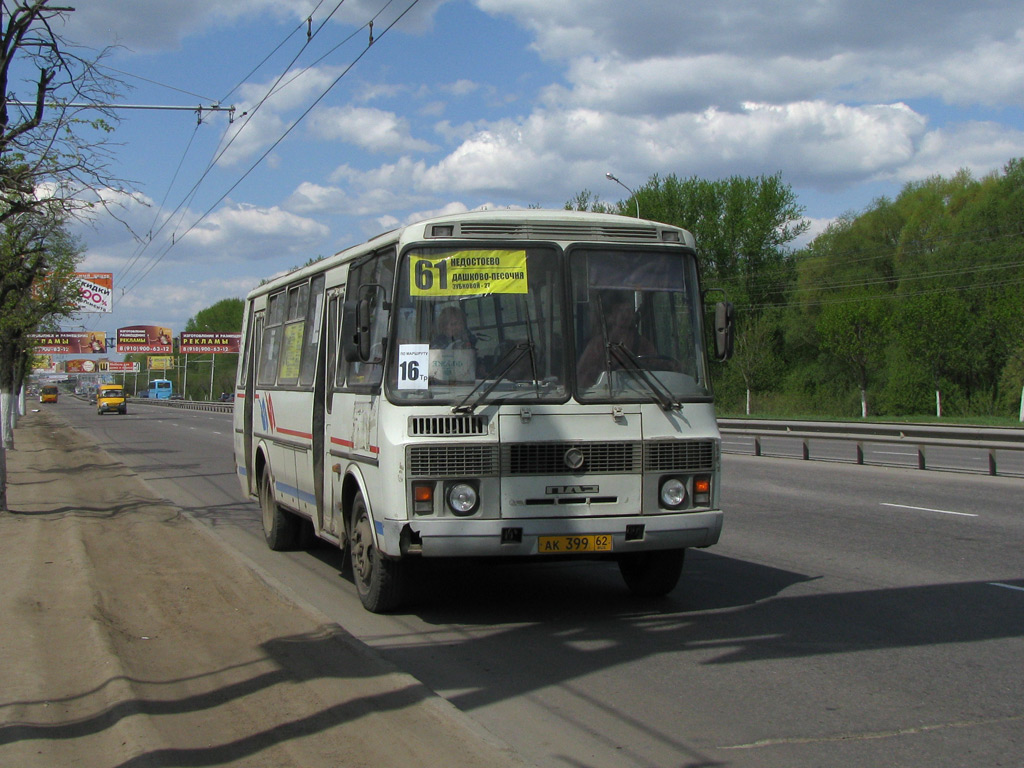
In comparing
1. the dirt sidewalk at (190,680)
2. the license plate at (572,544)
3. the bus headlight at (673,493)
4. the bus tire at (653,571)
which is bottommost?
the dirt sidewalk at (190,680)

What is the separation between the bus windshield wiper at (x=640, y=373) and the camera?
25.2 feet

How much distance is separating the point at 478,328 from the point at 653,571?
8.38 feet

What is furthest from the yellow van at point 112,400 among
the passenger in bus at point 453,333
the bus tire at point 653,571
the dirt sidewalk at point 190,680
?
the passenger in bus at point 453,333

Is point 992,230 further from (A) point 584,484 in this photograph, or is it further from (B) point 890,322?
(A) point 584,484

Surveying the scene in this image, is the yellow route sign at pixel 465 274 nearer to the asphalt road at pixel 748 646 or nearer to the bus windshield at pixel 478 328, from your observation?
the bus windshield at pixel 478 328

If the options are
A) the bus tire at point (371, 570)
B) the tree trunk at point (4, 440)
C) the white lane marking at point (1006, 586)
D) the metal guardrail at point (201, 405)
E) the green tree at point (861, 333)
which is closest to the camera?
the bus tire at point (371, 570)

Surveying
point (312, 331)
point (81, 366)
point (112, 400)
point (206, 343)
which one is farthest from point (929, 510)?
point (81, 366)

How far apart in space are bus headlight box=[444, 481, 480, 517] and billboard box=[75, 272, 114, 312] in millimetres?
38302

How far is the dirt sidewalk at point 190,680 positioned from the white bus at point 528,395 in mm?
1135

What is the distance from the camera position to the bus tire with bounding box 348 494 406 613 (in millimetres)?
7930

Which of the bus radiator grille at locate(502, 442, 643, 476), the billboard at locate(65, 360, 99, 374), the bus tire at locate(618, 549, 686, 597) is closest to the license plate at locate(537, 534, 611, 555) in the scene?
the bus radiator grille at locate(502, 442, 643, 476)

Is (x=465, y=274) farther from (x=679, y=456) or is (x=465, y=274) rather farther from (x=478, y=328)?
(x=679, y=456)

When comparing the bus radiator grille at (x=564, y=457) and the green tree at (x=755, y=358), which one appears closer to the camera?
the bus radiator grille at (x=564, y=457)

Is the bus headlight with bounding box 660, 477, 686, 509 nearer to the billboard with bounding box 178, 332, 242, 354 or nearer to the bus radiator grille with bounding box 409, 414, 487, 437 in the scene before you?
the bus radiator grille with bounding box 409, 414, 487, 437
